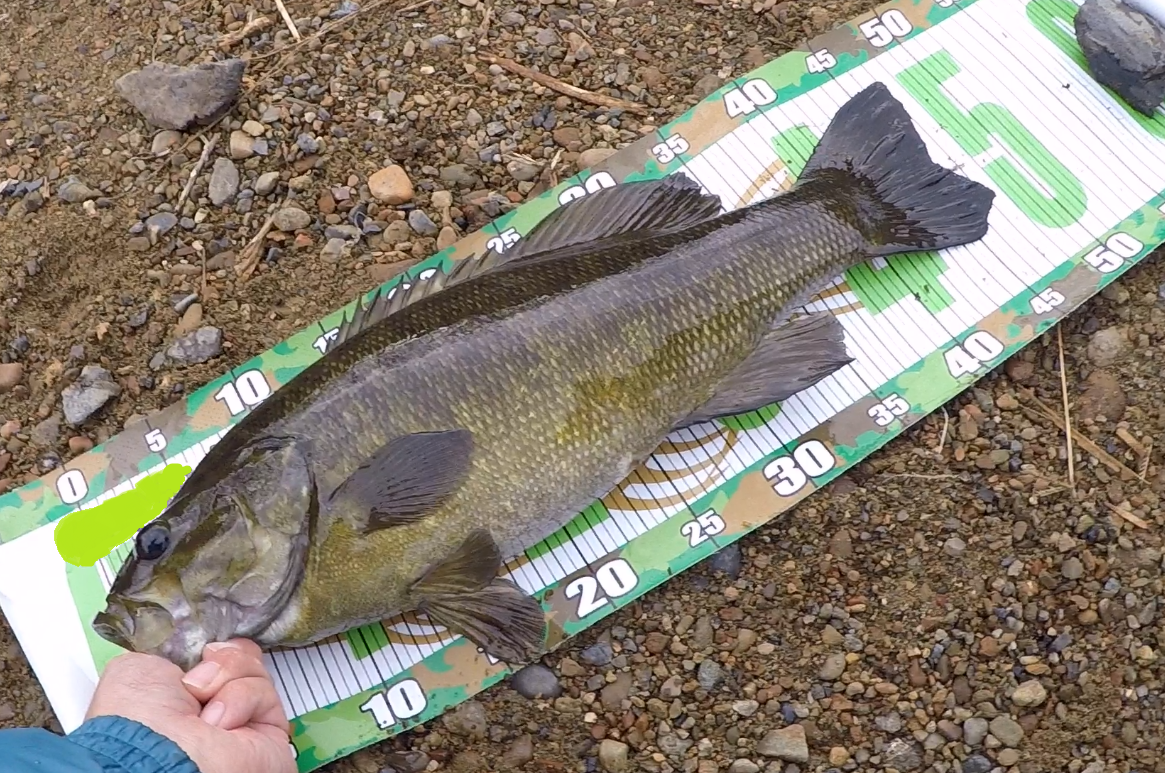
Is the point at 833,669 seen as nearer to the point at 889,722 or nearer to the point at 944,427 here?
the point at 889,722

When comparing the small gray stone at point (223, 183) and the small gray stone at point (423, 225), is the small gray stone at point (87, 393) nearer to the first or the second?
the small gray stone at point (223, 183)

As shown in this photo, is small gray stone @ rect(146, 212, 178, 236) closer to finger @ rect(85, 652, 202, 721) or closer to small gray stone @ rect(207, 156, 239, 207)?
small gray stone @ rect(207, 156, 239, 207)

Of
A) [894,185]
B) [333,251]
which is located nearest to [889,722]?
[894,185]

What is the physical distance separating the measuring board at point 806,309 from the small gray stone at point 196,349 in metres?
0.13

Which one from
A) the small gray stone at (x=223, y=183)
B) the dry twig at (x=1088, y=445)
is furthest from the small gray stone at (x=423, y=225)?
the dry twig at (x=1088, y=445)

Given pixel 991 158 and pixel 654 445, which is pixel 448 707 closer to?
pixel 654 445

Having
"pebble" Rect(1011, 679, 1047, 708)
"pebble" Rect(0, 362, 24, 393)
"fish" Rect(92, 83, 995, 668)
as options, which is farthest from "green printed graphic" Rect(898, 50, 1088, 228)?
"pebble" Rect(0, 362, 24, 393)

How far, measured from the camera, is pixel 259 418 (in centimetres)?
323

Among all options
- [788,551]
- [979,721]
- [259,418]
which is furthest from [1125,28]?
[259,418]

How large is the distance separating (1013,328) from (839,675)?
158 cm

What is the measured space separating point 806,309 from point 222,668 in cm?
258

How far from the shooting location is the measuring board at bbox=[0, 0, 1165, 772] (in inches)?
137

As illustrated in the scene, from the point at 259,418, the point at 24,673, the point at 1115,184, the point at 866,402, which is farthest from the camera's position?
the point at 1115,184

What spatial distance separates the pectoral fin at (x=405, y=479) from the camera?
3062mm
